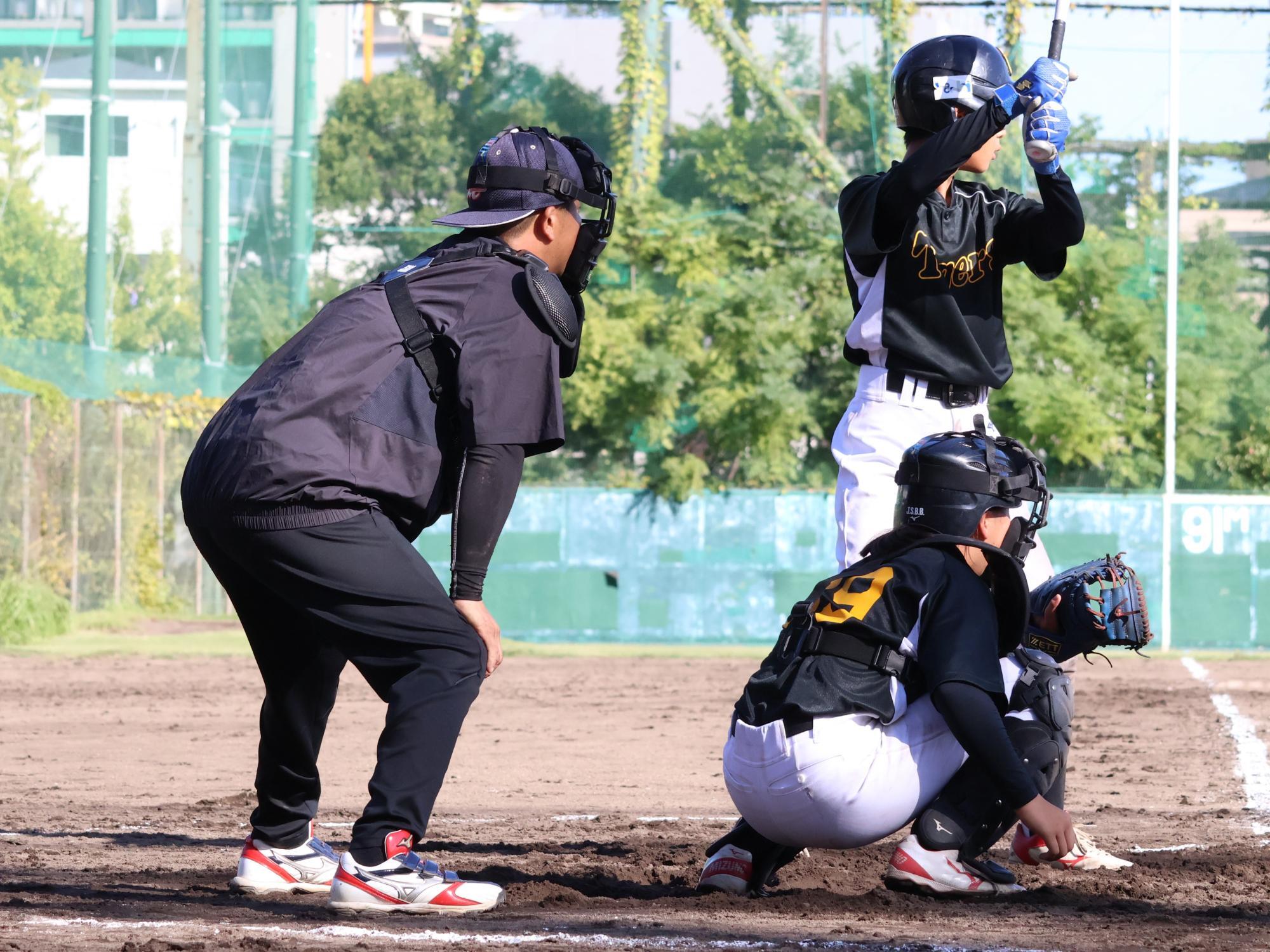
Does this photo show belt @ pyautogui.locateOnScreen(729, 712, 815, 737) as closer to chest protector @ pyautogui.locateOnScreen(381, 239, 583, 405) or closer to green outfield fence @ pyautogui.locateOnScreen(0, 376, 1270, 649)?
chest protector @ pyautogui.locateOnScreen(381, 239, 583, 405)

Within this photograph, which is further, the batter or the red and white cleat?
the batter

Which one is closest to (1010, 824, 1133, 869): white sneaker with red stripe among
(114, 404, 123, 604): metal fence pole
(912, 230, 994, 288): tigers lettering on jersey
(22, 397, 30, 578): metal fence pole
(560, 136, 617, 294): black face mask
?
(912, 230, 994, 288): tigers lettering on jersey

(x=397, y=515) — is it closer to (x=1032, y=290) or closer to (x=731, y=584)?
(x=731, y=584)

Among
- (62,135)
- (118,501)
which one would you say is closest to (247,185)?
(62,135)

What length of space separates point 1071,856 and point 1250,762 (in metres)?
3.44

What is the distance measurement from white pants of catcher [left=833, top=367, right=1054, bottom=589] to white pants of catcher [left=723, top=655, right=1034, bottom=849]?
740 millimetres

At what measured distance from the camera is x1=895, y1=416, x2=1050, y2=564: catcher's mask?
12.4 feet

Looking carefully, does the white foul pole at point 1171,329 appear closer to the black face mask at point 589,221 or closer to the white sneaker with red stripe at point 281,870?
the black face mask at point 589,221

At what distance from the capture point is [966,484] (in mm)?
3779

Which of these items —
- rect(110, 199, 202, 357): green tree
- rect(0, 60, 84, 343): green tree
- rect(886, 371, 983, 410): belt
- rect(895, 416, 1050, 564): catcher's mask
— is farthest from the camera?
rect(110, 199, 202, 357): green tree

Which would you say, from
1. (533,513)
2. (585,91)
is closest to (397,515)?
(533,513)

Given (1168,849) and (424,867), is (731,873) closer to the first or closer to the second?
(424,867)

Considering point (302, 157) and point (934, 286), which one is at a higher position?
point (302, 157)

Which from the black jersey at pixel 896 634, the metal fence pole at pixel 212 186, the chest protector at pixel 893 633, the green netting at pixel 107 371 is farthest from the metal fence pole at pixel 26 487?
the black jersey at pixel 896 634
